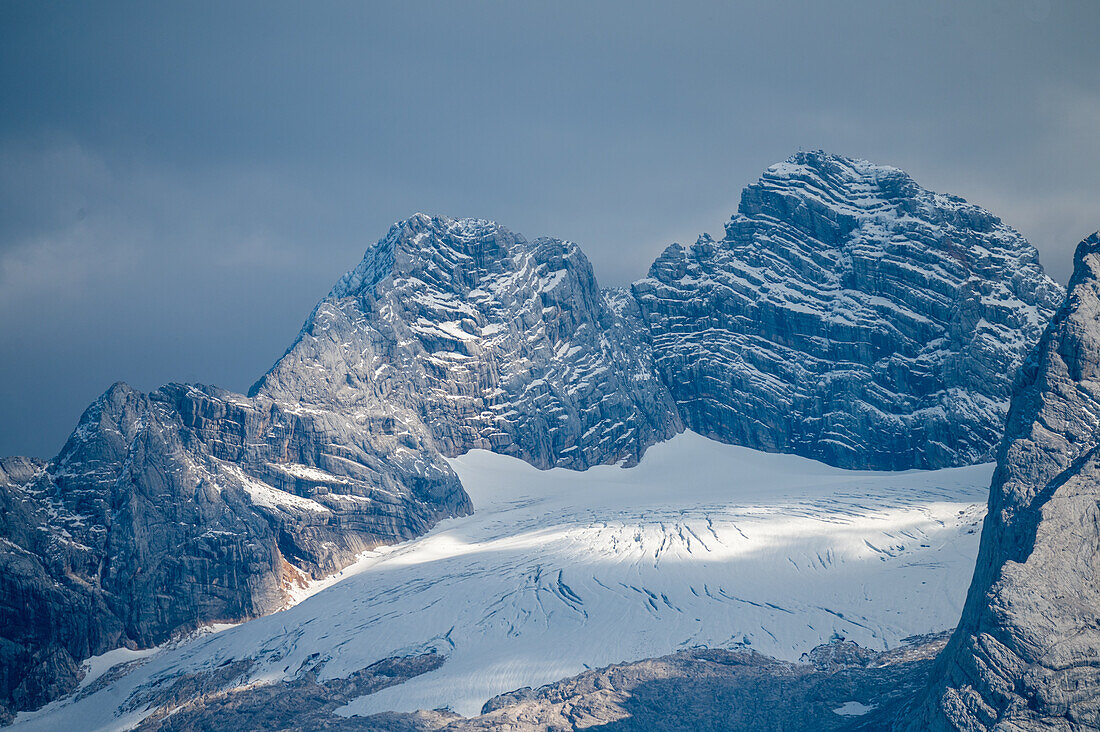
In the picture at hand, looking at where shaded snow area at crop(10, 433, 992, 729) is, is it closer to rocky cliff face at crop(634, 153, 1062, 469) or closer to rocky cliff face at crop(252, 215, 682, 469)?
rocky cliff face at crop(252, 215, 682, 469)

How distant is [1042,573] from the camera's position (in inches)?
2018

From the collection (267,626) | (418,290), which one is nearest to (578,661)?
(267,626)

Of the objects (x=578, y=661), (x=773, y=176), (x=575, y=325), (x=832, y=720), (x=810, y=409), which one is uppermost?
(x=773, y=176)

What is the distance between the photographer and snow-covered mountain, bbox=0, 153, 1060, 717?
383 feet

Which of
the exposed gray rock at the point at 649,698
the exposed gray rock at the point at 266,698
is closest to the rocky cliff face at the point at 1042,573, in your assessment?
the exposed gray rock at the point at 649,698

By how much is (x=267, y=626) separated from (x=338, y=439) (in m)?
37.3

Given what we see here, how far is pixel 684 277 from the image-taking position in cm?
19700

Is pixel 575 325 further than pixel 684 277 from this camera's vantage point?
No

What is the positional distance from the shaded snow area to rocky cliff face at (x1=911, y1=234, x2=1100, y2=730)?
3257 cm

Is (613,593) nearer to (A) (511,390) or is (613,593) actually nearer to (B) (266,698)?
(B) (266,698)

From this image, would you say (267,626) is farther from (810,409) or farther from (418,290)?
(810,409)

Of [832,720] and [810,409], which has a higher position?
[810,409]

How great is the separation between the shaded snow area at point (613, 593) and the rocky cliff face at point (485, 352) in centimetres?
2979

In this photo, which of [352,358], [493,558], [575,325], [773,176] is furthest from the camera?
[773,176]
